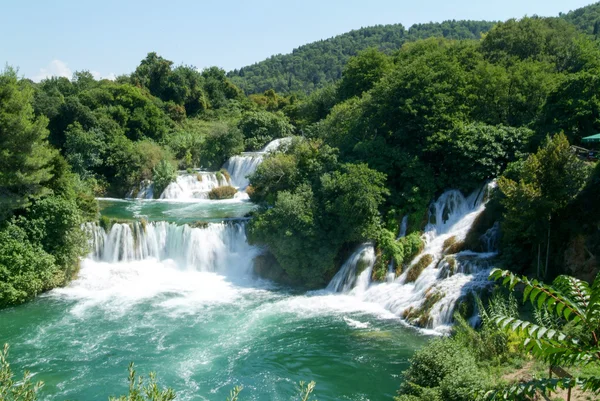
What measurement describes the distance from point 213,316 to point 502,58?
23340 millimetres

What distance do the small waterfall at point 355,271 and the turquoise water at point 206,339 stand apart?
67 cm

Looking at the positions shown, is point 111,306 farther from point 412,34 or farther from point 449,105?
point 412,34

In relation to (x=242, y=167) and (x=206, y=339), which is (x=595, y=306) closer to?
(x=206, y=339)

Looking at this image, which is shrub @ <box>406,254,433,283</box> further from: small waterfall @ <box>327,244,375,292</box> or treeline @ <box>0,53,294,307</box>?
treeline @ <box>0,53,294,307</box>

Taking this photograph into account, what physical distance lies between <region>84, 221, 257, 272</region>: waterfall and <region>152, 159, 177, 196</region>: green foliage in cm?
1098

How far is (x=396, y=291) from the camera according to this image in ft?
62.4

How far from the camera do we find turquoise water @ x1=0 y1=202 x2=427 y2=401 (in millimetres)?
13477

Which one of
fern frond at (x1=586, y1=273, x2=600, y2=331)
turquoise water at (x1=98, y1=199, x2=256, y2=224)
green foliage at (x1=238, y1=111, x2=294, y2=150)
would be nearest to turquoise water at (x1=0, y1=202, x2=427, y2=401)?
turquoise water at (x1=98, y1=199, x2=256, y2=224)

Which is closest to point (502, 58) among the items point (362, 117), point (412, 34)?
point (362, 117)

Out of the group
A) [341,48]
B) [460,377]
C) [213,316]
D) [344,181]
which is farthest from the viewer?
[341,48]

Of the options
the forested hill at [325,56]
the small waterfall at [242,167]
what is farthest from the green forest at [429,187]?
the forested hill at [325,56]

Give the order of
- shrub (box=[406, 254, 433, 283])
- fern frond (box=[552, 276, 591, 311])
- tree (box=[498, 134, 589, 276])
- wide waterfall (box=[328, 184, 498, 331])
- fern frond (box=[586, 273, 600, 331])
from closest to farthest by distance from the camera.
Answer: fern frond (box=[586, 273, 600, 331]) < fern frond (box=[552, 276, 591, 311]) < tree (box=[498, 134, 589, 276]) < wide waterfall (box=[328, 184, 498, 331]) < shrub (box=[406, 254, 433, 283])

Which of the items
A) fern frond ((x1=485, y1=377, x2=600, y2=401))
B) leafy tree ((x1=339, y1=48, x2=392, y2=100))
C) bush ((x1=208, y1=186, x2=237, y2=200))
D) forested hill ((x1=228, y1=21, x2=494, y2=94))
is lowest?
fern frond ((x1=485, y1=377, x2=600, y2=401))

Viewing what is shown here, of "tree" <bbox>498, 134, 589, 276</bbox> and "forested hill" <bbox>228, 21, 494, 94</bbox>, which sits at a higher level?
"forested hill" <bbox>228, 21, 494, 94</bbox>
